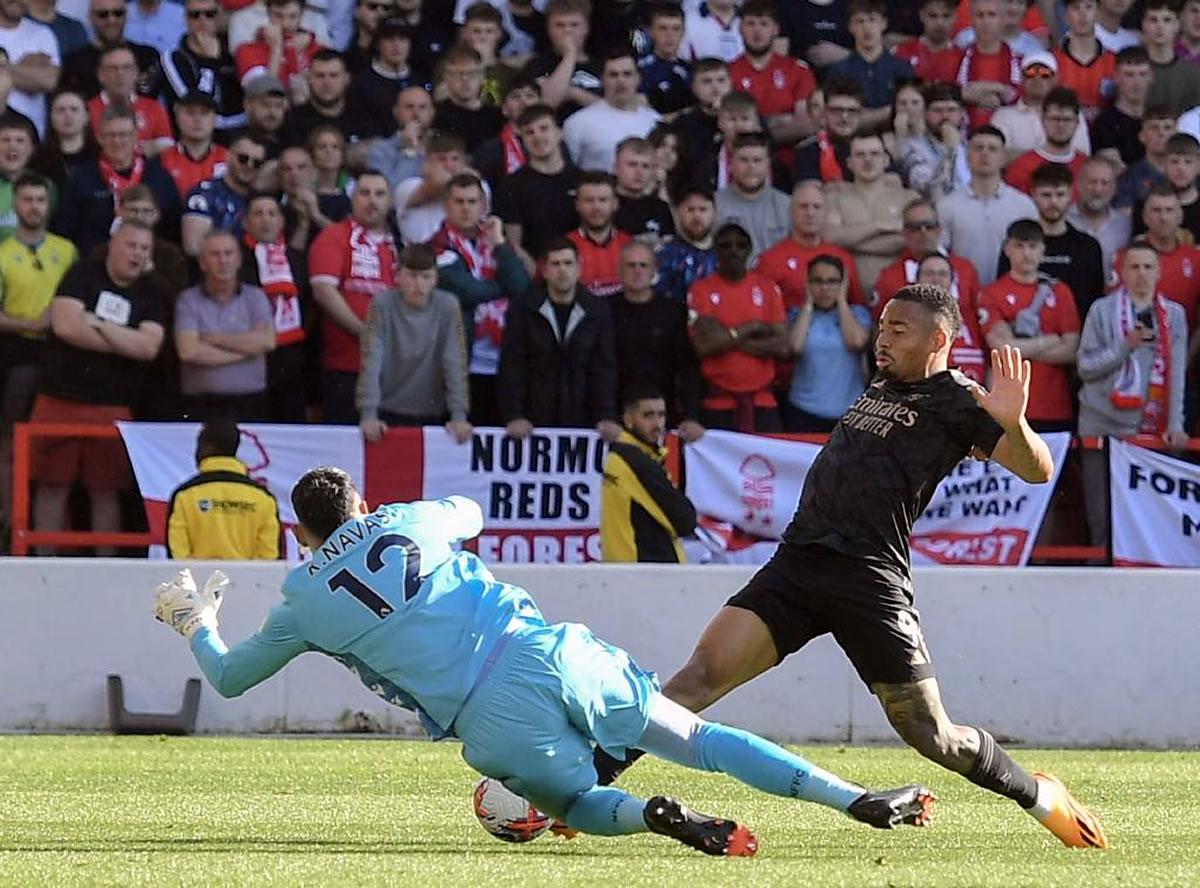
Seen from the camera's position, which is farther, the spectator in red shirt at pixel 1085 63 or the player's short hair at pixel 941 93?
the spectator in red shirt at pixel 1085 63

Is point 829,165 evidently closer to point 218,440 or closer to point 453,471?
point 453,471

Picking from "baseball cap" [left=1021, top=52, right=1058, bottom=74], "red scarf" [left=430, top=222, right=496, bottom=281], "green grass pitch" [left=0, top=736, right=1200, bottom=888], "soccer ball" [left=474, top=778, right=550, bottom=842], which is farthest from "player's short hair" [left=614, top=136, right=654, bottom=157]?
"soccer ball" [left=474, top=778, right=550, bottom=842]

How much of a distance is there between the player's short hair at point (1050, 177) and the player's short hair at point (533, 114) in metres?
3.38

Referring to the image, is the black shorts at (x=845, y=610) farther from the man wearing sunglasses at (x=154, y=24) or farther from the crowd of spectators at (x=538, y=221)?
the man wearing sunglasses at (x=154, y=24)

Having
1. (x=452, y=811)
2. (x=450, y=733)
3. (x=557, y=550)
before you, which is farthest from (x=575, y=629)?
(x=557, y=550)

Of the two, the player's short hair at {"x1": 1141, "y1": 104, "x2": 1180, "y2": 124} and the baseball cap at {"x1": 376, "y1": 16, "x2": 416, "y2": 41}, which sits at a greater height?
the baseball cap at {"x1": 376, "y1": 16, "x2": 416, "y2": 41}

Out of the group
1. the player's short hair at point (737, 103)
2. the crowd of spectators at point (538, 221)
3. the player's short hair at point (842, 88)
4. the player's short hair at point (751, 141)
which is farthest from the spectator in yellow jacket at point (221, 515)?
the player's short hair at point (842, 88)

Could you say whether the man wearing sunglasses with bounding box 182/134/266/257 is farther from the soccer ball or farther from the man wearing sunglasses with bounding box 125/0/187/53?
the soccer ball

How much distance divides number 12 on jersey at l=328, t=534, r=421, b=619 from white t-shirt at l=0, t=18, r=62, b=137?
936 cm

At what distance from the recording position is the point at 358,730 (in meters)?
12.4

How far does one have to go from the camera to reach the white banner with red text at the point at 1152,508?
46.6 ft

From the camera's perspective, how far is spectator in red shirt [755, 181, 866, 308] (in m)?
14.7

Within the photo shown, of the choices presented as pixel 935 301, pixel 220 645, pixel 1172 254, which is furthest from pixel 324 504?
pixel 1172 254

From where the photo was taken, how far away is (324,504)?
6.75 meters
